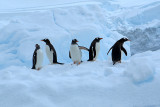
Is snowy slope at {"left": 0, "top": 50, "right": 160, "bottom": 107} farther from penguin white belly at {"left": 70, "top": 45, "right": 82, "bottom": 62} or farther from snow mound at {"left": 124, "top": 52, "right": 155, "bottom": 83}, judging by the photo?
penguin white belly at {"left": 70, "top": 45, "right": 82, "bottom": 62}

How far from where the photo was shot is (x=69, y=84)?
92.0 inches

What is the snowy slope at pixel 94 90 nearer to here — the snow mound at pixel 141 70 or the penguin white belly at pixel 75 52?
the snow mound at pixel 141 70

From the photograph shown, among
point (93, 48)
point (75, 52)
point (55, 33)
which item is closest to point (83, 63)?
point (75, 52)

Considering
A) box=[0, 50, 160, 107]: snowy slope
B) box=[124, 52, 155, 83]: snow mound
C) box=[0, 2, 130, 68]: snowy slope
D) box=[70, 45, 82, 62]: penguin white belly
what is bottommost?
box=[0, 50, 160, 107]: snowy slope

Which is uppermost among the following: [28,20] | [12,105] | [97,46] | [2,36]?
[28,20]

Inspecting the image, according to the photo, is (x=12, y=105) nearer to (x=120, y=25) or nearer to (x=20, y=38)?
(x=20, y=38)

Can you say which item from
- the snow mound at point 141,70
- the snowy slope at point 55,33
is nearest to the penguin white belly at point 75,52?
the snow mound at point 141,70

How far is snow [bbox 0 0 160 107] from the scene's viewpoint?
2.16 m

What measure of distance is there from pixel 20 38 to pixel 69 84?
671 centimetres

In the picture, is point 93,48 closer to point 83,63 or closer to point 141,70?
point 83,63

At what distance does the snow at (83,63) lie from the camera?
2.16 m

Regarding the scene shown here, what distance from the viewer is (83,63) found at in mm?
3930

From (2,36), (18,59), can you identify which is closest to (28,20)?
(2,36)

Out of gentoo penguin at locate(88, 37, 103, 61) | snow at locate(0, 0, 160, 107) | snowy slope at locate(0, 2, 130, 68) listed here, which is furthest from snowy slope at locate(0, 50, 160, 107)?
snowy slope at locate(0, 2, 130, 68)
